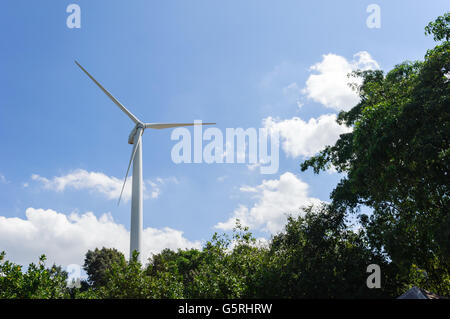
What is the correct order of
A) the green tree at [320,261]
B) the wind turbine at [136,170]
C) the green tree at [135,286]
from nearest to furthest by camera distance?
the green tree at [135,286] → the green tree at [320,261] → the wind turbine at [136,170]

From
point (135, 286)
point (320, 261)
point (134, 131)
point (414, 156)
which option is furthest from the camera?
point (134, 131)

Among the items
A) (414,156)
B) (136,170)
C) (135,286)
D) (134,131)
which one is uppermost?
(134,131)

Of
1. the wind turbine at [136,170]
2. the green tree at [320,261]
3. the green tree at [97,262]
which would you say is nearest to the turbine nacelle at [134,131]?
the wind turbine at [136,170]

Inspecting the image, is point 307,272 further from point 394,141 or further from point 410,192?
point 394,141

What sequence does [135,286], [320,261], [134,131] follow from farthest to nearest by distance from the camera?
[134,131] → [320,261] → [135,286]

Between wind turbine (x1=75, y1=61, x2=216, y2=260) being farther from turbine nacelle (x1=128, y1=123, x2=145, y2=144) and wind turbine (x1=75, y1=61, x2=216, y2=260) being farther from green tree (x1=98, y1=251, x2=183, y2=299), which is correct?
green tree (x1=98, y1=251, x2=183, y2=299)

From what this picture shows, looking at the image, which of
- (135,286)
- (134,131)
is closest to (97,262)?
(134,131)

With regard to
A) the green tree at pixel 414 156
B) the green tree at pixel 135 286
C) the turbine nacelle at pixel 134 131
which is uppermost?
the turbine nacelle at pixel 134 131

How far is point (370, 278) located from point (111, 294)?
1382 centimetres

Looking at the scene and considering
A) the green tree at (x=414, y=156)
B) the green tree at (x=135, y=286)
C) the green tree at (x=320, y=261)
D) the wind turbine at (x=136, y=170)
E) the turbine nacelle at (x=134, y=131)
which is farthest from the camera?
the turbine nacelle at (x=134, y=131)

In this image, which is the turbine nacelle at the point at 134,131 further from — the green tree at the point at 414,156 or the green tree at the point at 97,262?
the green tree at the point at 97,262

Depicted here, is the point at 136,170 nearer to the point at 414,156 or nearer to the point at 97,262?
the point at 414,156

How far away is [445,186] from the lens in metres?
15.2
